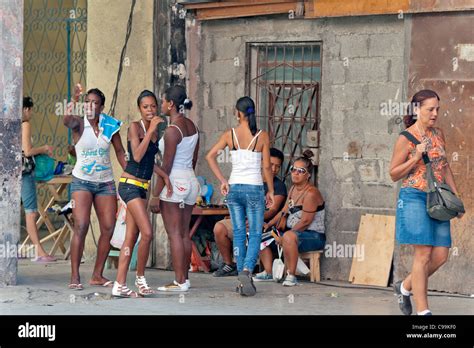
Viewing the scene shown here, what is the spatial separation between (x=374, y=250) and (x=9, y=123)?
3.66 meters

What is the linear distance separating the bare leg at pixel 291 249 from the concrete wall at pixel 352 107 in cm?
48

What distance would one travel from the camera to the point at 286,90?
1352 centimetres

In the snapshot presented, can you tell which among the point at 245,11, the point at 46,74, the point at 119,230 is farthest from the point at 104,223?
the point at 46,74

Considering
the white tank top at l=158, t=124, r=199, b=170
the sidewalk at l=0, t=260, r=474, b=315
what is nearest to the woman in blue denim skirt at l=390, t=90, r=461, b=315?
the sidewalk at l=0, t=260, r=474, b=315

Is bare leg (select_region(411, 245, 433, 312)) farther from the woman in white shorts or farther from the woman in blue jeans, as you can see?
the woman in white shorts

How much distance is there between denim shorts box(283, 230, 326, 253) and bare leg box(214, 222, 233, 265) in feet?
2.99

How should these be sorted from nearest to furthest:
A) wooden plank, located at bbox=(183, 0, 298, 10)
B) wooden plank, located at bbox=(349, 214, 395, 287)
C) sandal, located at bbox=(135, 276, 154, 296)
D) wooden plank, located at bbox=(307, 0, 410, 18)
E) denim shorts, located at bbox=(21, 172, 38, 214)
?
sandal, located at bbox=(135, 276, 154, 296) → wooden plank, located at bbox=(307, 0, 410, 18) → wooden plank, located at bbox=(349, 214, 395, 287) → wooden plank, located at bbox=(183, 0, 298, 10) → denim shorts, located at bbox=(21, 172, 38, 214)

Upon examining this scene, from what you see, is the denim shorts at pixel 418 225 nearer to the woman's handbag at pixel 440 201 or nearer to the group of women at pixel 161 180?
the woman's handbag at pixel 440 201

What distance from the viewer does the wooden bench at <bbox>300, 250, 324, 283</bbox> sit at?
42.2ft

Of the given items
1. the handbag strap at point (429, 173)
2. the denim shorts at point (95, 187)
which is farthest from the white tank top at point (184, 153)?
the handbag strap at point (429, 173)

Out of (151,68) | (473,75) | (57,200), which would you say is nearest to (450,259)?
(473,75)

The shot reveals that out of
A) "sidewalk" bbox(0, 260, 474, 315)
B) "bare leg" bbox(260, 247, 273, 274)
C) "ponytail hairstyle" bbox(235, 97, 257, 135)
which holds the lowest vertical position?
"sidewalk" bbox(0, 260, 474, 315)

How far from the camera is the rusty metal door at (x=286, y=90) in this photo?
13281 mm
